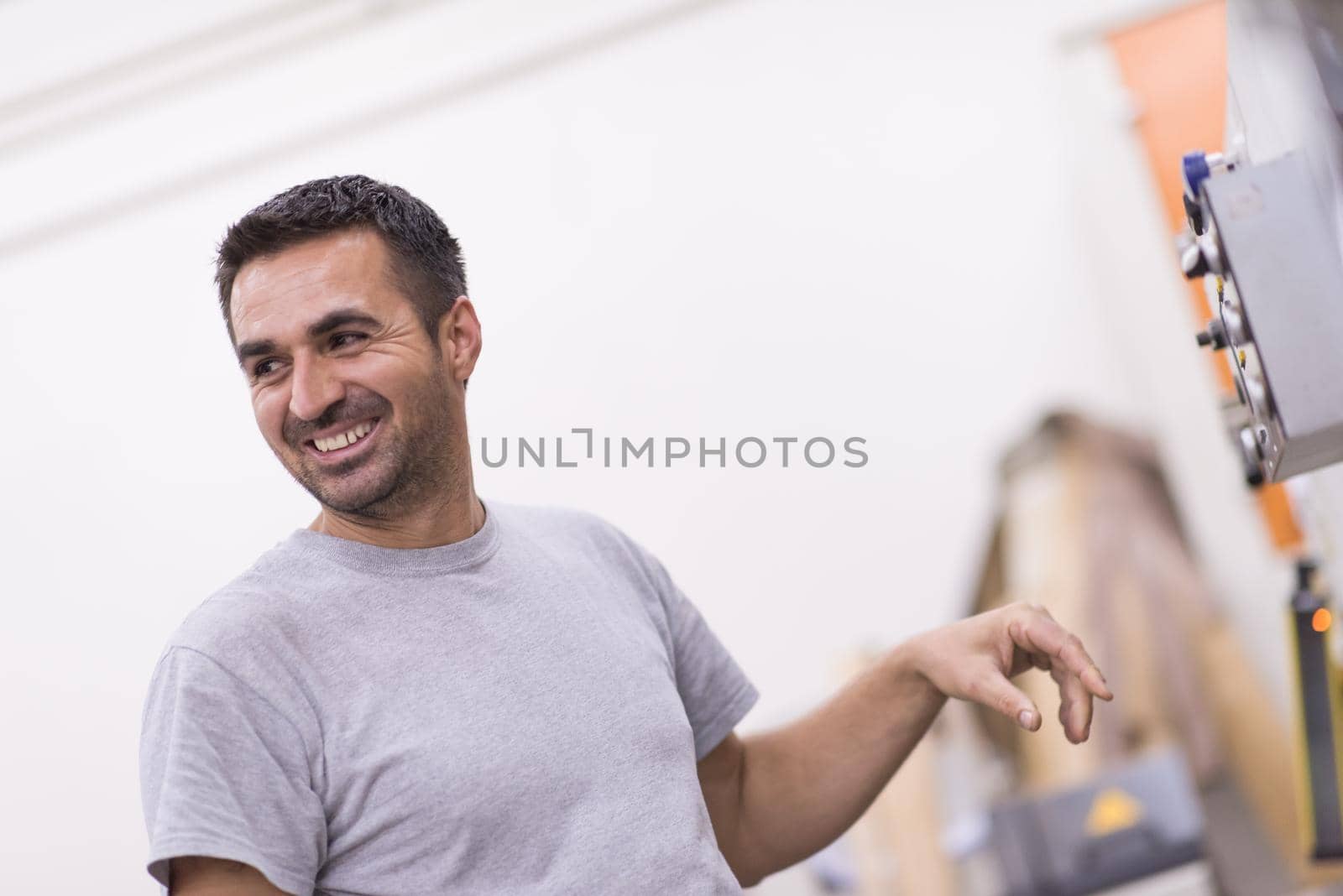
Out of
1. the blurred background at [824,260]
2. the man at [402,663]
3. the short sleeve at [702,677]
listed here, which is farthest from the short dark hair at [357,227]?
the blurred background at [824,260]

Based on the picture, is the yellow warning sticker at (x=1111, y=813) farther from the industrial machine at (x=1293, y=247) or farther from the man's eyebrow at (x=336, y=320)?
the man's eyebrow at (x=336, y=320)

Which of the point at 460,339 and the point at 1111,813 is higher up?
the point at 460,339

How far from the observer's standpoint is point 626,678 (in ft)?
3.39

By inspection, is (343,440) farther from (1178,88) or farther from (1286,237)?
(1178,88)

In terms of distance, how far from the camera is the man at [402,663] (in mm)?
847

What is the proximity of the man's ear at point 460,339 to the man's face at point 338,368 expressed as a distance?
0.18 ft

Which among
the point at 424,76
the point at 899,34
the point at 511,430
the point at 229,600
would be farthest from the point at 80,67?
the point at 229,600

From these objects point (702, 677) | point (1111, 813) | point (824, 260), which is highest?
point (824, 260)

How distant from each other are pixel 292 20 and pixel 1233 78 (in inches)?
96.1

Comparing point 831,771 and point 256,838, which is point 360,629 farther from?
point 831,771

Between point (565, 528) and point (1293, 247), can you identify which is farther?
point (565, 528)

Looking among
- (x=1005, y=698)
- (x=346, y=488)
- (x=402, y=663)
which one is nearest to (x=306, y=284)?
(x=346, y=488)

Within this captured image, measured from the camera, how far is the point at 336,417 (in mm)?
948

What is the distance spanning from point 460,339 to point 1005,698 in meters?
0.56
